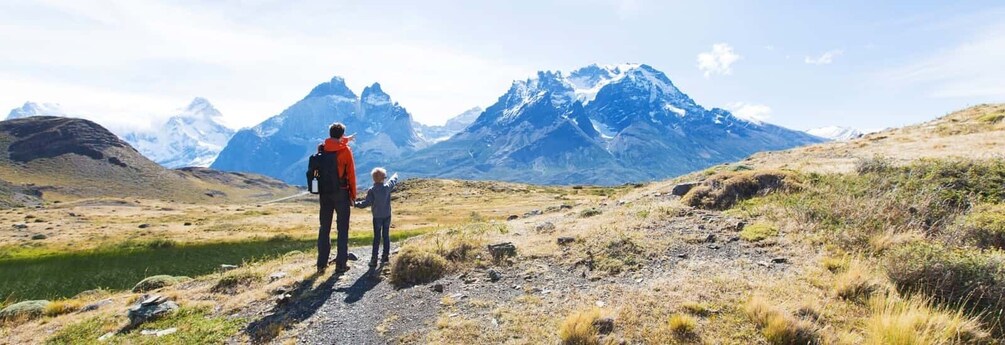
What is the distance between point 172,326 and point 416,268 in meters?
5.69

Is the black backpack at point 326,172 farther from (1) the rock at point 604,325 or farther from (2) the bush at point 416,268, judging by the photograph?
(1) the rock at point 604,325

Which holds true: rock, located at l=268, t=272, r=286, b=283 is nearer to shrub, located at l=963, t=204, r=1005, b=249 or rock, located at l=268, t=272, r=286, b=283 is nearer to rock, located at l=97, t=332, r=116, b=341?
rock, located at l=97, t=332, r=116, b=341

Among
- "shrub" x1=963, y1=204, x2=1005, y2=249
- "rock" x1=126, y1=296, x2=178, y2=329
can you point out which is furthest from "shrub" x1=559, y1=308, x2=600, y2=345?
"rock" x1=126, y1=296, x2=178, y2=329

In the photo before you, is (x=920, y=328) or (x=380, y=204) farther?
(x=380, y=204)

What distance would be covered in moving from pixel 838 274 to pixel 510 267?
7.43m

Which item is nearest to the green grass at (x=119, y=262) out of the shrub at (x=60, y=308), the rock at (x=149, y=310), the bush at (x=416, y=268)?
the shrub at (x=60, y=308)

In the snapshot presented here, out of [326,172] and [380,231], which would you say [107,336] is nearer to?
[326,172]

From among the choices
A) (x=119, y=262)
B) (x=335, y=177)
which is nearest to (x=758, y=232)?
(x=335, y=177)

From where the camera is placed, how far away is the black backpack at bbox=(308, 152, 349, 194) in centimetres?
1352

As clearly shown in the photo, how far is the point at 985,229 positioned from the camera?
11281mm

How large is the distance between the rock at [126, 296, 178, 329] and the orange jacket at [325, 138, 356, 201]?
5142 millimetres

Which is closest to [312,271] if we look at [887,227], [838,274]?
[838,274]

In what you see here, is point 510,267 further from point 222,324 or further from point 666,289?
point 222,324

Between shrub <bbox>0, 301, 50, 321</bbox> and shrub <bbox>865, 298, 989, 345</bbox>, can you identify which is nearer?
shrub <bbox>865, 298, 989, 345</bbox>
